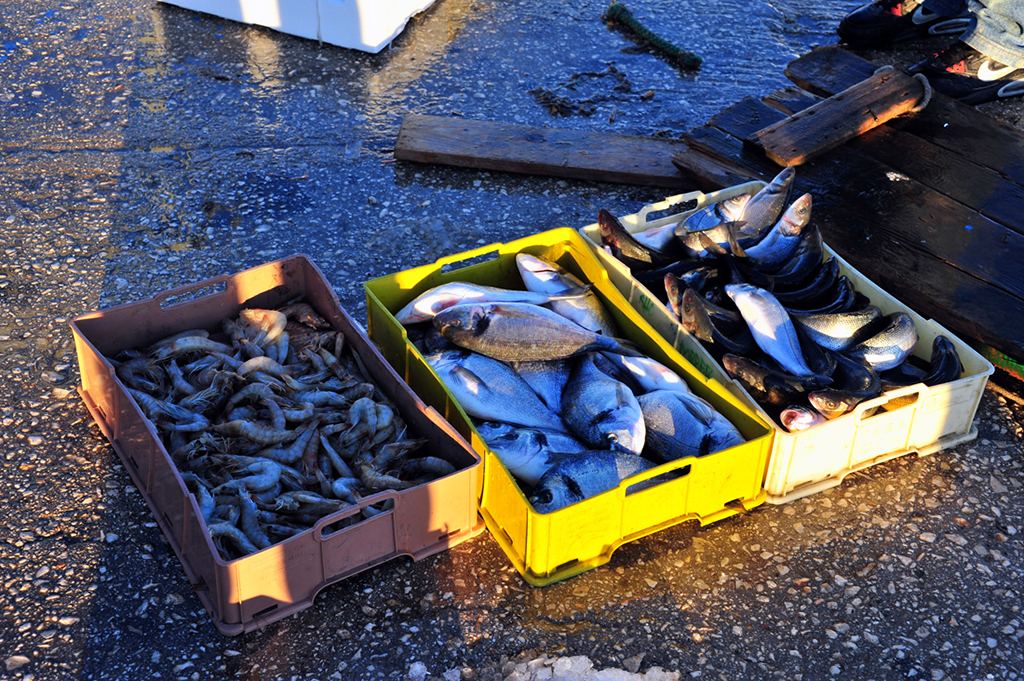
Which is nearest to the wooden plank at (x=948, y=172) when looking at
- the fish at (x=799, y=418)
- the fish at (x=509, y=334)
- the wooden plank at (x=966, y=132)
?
the wooden plank at (x=966, y=132)

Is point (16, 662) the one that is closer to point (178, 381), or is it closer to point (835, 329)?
point (178, 381)

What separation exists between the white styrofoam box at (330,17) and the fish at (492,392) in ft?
12.5

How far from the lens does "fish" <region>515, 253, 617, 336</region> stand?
145 inches

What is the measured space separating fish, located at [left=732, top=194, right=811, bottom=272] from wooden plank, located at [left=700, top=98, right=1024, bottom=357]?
0.42 metres

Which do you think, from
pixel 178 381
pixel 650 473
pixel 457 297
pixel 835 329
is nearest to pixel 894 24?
pixel 835 329

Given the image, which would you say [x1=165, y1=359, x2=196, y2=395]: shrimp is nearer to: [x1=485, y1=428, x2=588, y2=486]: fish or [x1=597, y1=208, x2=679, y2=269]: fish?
[x1=485, y1=428, x2=588, y2=486]: fish

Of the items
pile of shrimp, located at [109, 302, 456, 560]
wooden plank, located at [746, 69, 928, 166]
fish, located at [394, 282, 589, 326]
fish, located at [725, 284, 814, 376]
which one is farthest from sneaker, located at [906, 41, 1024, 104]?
pile of shrimp, located at [109, 302, 456, 560]

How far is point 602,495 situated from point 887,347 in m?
1.44

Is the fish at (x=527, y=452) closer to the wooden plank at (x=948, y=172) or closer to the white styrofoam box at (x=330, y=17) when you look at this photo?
the wooden plank at (x=948, y=172)

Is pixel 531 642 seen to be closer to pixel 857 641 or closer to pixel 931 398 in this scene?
pixel 857 641

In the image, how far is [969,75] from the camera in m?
5.92

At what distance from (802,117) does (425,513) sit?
11.0ft

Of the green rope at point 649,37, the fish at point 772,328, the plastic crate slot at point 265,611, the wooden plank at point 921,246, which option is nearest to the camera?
the plastic crate slot at point 265,611

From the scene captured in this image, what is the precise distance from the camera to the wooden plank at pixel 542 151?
525cm
